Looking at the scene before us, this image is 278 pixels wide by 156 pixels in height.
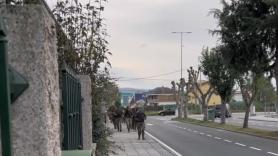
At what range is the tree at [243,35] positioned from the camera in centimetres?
3375

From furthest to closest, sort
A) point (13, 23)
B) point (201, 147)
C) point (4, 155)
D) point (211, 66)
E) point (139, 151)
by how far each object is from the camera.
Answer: point (211, 66), point (201, 147), point (139, 151), point (13, 23), point (4, 155)

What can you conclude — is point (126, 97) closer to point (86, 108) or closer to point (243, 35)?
point (243, 35)

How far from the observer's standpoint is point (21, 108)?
250 centimetres

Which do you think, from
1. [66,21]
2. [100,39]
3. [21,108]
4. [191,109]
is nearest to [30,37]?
[21,108]

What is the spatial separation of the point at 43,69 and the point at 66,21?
7.68m

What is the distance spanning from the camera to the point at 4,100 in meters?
2.07

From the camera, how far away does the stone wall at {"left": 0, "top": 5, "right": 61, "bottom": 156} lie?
249 centimetres

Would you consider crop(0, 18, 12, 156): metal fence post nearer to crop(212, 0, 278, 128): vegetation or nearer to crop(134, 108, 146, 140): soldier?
crop(134, 108, 146, 140): soldier

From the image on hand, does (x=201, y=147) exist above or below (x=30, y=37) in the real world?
below

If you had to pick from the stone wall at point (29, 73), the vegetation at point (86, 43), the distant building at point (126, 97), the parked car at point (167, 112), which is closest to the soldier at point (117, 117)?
the vegetation at point (86, 43)

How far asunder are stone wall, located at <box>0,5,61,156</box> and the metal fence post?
0.36m

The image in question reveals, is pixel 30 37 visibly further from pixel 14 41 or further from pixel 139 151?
pixel 139 151

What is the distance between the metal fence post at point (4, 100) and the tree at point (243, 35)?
103ft

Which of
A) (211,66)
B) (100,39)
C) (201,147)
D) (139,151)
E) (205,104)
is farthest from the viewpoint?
(205,104)
